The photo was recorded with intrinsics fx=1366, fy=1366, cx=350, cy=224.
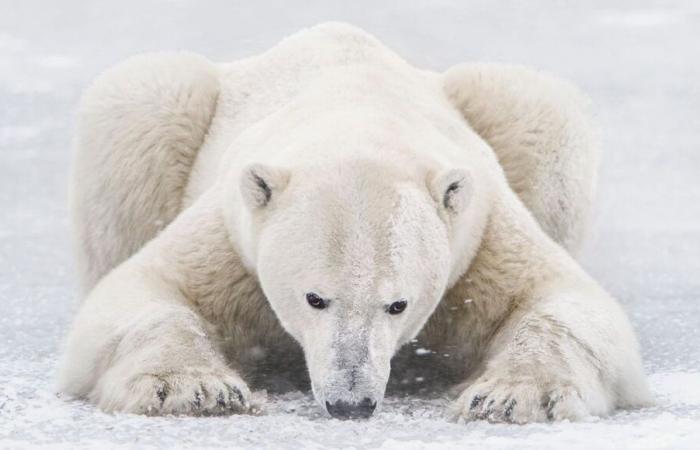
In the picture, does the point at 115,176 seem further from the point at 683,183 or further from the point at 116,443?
the point at 683,183

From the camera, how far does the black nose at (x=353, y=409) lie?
12.4 feet

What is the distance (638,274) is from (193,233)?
9.91 ft

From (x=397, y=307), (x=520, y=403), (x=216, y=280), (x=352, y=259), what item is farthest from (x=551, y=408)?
(x=216, y=280)

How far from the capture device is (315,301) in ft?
13.2

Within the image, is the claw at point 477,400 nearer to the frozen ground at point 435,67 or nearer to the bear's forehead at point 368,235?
the frozen ground at point 435,67

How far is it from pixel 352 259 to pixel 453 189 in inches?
20.5

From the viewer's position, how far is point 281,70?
19.5 feet

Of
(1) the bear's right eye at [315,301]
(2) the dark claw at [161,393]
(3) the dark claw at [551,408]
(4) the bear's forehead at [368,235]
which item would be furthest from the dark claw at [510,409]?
(2) the dark claw at [161,393]

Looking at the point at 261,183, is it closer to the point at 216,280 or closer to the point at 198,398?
the point at 216,280

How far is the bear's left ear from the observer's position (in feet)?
14.0

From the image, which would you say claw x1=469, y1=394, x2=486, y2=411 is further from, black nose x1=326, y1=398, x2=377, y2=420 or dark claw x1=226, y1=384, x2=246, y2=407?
dark claw x1=226, y1=384, x2=246, y2=407

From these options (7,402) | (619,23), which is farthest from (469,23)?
(7,402)

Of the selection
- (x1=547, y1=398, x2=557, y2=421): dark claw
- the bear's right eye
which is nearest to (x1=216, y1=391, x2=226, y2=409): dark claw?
the bear's right eye

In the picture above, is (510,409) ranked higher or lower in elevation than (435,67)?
lower
